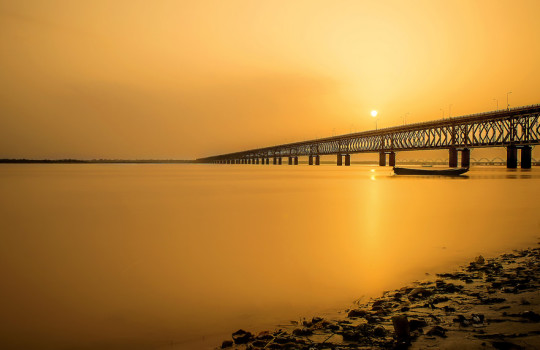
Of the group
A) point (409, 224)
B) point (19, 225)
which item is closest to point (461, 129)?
point (409, 224)

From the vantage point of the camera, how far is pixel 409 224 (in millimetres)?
17016

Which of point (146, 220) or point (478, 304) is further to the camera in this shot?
point (146, 220)

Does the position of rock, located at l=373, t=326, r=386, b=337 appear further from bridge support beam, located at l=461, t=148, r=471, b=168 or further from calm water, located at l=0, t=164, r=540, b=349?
bridge support beam, located at l=461, t=148, r=471, b=168

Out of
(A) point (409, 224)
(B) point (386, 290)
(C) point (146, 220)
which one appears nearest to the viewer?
(B) point (386, 290)

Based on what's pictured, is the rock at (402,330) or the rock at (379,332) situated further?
the rock at (379,332)

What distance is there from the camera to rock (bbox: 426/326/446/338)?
5.20 m

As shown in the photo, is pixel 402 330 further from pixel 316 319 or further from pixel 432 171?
pixel 432 171

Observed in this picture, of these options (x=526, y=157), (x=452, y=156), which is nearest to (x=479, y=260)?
(x=526, y=157)

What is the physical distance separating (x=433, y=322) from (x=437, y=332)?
0.52m

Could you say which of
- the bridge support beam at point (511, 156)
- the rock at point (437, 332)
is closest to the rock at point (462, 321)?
the rock at point (437, 332)

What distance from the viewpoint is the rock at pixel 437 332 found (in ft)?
17.1

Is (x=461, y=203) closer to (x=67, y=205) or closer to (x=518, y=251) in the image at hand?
(x=518, y=251)

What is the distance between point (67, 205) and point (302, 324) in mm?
23224

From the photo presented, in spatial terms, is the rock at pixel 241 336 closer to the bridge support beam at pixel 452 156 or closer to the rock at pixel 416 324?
the rock at pixel 416 324
